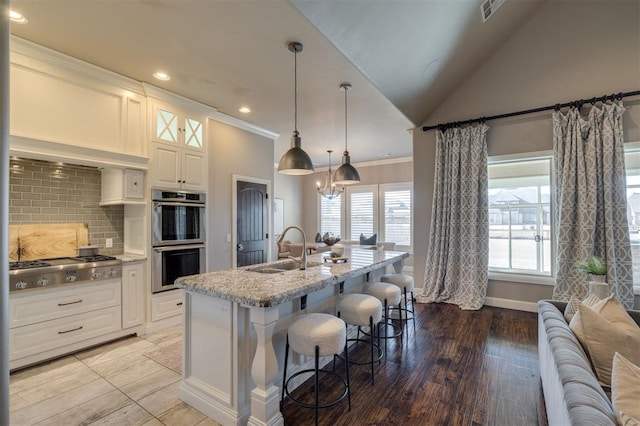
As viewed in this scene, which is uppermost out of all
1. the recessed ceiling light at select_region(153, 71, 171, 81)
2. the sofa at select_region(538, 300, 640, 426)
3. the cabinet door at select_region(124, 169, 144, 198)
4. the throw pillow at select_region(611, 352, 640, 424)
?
the recessed ceiling light at select_region(153, 71, 171, 81)

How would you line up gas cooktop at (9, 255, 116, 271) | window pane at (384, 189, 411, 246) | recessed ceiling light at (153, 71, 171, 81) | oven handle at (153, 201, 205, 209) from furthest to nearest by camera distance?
window pane at (384, 189, 411, 246)
oven handle at (153, 201, 205, 209)
recessed ceiling light at (153, 71, 171, 81)
gas cooktop at (9, 255, 116, 271)

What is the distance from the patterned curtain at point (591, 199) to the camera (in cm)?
347

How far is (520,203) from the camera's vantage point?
4.43m

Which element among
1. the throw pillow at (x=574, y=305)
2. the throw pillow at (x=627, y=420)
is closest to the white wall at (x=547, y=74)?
the throw pillow at (x=574, y=305)

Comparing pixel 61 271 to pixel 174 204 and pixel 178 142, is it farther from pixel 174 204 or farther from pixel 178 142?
pixel 178 142

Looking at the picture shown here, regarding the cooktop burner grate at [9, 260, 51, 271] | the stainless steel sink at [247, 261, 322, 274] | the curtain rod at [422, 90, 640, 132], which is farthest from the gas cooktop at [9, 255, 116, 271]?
the curtain rod at [422, 90, 640, 132]

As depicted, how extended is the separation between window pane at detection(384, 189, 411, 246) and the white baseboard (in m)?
3.34

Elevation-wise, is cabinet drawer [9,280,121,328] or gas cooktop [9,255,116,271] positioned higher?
gas cooktop [9,255,116,271]

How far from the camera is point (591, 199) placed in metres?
3.57

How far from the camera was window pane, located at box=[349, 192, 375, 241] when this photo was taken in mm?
8438

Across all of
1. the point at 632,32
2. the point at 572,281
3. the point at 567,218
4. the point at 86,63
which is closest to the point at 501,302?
the point at 572,281

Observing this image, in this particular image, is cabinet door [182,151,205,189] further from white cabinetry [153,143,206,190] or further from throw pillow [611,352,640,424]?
throw pillow [611,352,640,424]

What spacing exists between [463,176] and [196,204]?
3901 millimetres

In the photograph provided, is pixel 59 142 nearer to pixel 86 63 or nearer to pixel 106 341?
pixel 86 63
